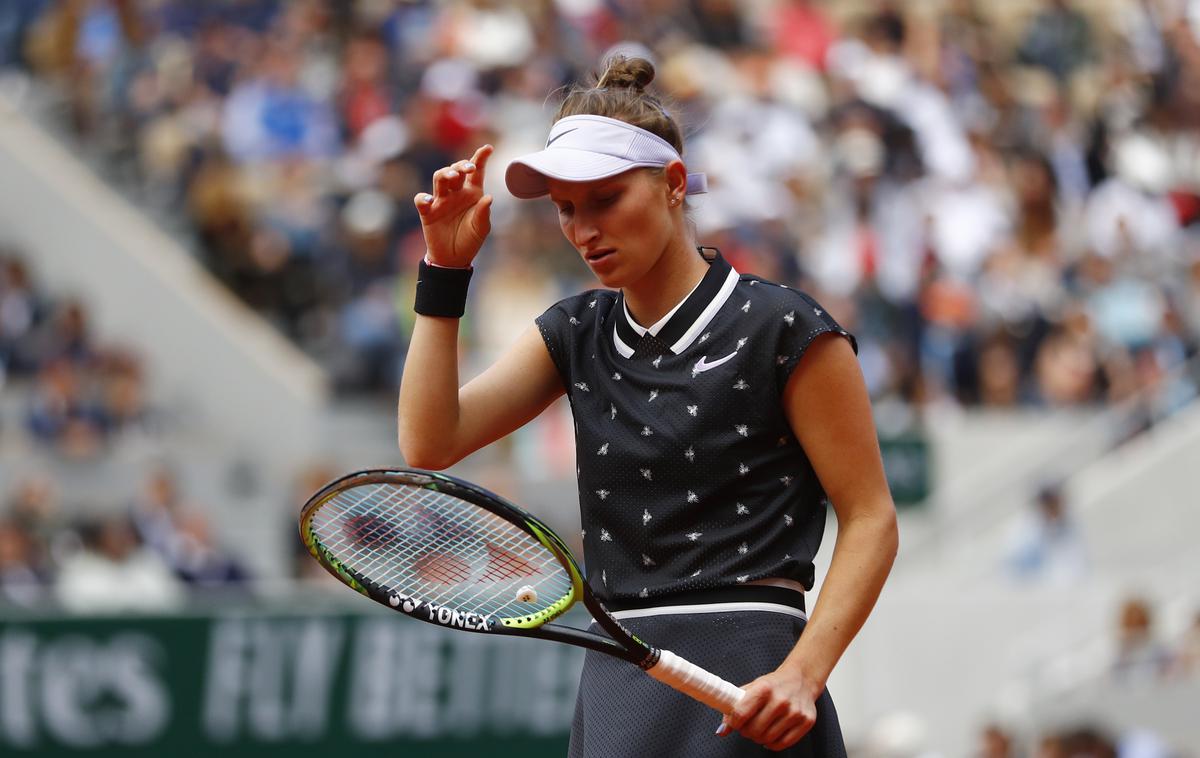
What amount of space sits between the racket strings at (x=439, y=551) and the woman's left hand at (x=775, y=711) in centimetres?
40

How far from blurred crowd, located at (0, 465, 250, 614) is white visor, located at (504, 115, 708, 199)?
298 inches

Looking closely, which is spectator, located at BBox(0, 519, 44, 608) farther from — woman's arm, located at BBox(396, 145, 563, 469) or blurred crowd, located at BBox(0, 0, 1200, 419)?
woman's arm, located at BBox(396, 145, 563, 469)

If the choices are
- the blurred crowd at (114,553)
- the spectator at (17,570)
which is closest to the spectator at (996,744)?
the blurred crowd at (114,553)

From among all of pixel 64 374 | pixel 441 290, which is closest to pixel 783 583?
pixel 441 290

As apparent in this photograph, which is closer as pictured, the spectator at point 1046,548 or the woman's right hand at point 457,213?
the woman's right hand at point 457,213

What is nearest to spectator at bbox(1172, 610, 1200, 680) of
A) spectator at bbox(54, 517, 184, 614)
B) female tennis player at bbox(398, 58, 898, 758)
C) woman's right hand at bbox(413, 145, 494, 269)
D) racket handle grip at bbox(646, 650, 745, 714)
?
spectator at bbox(54, 517, 184, 614)

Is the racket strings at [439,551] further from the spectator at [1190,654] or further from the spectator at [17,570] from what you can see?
the spectator at [17,570]

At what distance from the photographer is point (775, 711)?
3260 millimetres

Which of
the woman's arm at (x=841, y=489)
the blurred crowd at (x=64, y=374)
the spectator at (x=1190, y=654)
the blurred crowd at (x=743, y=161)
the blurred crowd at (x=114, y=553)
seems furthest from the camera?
the blurred crowd at (x=743, y=161)

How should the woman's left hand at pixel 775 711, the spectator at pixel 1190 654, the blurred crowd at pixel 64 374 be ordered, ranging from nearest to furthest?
the woman's left hand at pixel 775 711, the spectator at pixel 1190 654, the blurred crowd at pixel 64 374

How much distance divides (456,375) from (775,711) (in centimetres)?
80

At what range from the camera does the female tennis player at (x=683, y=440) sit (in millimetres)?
3422

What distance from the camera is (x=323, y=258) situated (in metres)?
14.1

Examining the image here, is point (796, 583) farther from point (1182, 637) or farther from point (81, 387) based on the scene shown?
point (81, 387)
